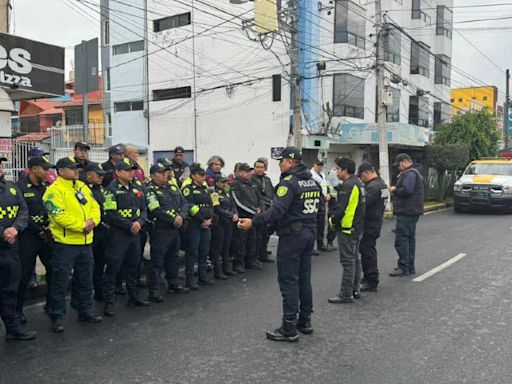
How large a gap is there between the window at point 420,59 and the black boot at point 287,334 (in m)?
26.5

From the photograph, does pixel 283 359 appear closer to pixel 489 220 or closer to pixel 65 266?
pixel 65 266

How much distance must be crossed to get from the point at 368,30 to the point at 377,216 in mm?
19754

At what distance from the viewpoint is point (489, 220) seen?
15312 mm

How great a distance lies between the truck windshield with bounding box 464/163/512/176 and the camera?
707 inches

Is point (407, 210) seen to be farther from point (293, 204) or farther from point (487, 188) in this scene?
point (487, 188)

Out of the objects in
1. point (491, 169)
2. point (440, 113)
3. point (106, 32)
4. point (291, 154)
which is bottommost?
point (491, 169)

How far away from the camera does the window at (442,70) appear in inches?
1241

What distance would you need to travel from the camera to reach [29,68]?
9.89 meters

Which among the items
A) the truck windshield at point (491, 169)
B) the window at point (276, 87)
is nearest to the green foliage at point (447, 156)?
the truck windshield at point (491, 169)

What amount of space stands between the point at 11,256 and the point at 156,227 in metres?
1.92

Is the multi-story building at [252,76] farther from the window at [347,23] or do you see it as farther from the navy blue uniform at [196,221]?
the navy blue uniform at [196,221]

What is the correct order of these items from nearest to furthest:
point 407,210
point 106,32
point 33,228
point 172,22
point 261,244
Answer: point 33,228
point 407,210
point 261,244
point 172,22
point 106,32

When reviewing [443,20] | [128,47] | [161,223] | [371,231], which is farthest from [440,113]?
[161,223]

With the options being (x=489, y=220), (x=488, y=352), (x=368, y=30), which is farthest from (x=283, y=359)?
(x=368, y=30)
